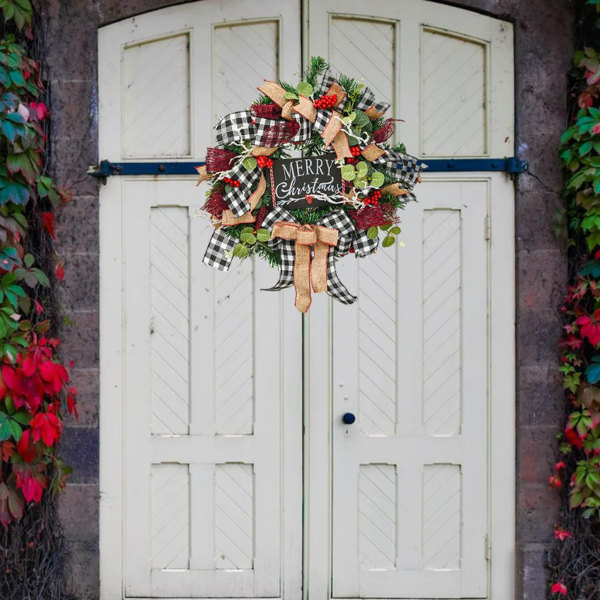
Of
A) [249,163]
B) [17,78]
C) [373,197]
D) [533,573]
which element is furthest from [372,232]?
[533,573]

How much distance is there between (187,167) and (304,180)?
1.33m

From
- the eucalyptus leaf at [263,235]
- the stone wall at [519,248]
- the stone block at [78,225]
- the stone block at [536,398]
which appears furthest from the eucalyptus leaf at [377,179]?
the stone block at [78,225]

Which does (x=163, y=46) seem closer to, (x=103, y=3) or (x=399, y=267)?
(x=103, y=3)

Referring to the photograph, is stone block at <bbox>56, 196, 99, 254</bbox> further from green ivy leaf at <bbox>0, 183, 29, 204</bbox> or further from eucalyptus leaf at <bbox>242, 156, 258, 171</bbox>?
eucalyptus leaf at <bbox>242, 156, 258, 171</bbox>

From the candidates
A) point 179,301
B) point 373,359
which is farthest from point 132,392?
point 373,359

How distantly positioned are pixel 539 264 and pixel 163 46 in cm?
221

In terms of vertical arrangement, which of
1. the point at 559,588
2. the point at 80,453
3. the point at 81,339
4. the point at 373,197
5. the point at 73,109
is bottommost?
the point at 559,588

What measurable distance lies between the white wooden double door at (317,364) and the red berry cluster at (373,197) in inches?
44.6

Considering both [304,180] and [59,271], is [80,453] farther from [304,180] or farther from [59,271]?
[304,180]

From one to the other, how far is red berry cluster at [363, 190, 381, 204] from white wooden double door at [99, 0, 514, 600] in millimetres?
1133

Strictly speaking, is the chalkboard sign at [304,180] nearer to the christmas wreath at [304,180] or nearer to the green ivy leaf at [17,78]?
the christmas wreath at [304,180]

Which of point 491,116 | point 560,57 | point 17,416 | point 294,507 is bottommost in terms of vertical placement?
point 294,507

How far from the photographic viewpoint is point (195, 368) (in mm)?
3475

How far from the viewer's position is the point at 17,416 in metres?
3.22
